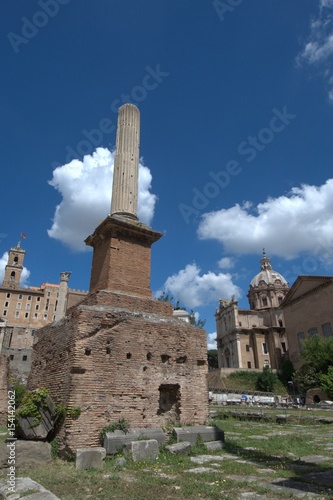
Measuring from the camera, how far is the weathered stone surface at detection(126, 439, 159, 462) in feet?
22.2

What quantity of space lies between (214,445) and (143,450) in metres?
2.01

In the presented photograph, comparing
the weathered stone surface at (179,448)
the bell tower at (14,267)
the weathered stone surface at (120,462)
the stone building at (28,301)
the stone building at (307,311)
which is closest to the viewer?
the weathered stone surface at (120,462)

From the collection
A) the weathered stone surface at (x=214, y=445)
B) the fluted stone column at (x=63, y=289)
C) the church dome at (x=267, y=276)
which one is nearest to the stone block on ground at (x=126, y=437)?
the weathered stone surface at (x=214, y=445)

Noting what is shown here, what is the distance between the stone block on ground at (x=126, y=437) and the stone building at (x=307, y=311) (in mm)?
37897

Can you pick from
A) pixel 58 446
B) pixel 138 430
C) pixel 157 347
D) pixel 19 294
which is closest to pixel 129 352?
pixel 157 347

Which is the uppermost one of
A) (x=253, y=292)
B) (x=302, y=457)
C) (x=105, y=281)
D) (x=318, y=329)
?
(x=253, y=292)

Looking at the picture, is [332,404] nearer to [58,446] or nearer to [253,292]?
[58,446]

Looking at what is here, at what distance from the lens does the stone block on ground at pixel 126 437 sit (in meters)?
6.86

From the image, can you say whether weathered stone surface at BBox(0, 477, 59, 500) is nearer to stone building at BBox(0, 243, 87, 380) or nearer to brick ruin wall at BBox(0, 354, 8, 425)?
brick ruin wall at BBox(0, 354, 8, 425)

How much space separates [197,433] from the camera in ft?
26.6

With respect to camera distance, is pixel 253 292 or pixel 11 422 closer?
pixel 11 422

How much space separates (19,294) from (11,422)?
7485cm

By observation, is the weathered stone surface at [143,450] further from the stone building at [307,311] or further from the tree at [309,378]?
the stone building at [307,311]

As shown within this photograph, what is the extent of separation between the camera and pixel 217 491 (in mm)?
4738
